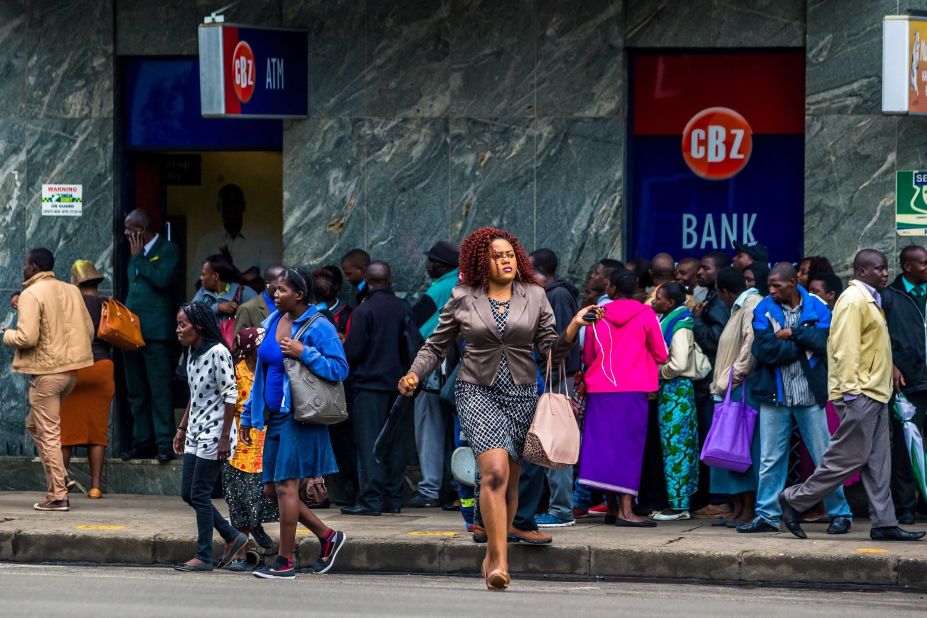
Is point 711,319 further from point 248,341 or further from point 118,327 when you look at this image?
point 118,327

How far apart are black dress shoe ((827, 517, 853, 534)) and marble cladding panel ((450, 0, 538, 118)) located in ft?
14.2

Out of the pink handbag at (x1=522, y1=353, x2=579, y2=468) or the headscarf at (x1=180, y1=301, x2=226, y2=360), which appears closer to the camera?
the pink handbag at (x1=522, y1=353, x2=579, y2=468)

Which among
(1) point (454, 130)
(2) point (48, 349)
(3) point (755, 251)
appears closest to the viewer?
(3) point (755, 251)

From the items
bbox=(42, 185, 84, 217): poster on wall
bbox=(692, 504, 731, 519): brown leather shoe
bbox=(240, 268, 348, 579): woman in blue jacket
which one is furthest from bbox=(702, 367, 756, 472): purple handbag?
bbox=(42, 185, 84, 217): poster on wall

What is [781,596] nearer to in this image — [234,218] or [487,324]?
[487,324]

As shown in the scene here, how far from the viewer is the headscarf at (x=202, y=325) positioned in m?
11.0

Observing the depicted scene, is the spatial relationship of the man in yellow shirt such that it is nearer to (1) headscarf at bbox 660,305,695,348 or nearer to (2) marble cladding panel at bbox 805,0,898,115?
(1) headscarf at bbox 660,305,695,348

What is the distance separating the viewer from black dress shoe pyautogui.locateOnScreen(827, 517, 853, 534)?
12133 mm

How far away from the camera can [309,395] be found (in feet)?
35.5

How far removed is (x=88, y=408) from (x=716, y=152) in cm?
536

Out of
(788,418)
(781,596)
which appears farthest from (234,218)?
(781,596)

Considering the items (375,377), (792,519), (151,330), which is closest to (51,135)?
(151,330)

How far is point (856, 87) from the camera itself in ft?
45.7

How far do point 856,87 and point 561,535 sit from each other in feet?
14.2
